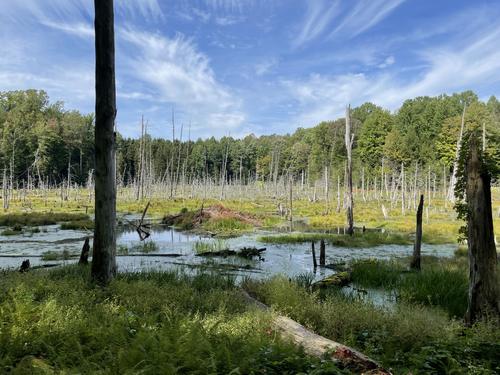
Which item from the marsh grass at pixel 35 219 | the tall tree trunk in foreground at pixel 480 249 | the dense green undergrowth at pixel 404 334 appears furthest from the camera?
the marsh grass at pixel 35 219

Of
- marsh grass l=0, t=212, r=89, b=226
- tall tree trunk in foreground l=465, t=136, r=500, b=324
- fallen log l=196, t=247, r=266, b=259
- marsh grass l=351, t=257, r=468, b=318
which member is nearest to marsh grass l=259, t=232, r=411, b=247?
fallen log l=196, t=247, r=266, b=259

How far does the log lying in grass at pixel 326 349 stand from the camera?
16.2 ft

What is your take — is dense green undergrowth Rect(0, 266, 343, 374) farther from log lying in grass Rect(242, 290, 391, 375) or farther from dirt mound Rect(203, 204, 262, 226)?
dirt mound Rect(203, 204, 262, 226)

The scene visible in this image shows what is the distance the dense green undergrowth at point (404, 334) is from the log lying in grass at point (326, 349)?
17.6 inches

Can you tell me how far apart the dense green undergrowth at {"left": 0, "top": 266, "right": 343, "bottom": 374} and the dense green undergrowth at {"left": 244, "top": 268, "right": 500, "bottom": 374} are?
1.39m

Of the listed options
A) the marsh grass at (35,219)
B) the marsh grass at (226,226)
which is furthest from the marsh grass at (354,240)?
the marsh grass at (35,219)

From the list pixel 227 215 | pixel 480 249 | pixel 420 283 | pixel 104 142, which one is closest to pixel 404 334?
pixel 480 249

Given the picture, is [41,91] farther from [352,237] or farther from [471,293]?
[471,293]

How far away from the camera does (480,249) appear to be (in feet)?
25.6

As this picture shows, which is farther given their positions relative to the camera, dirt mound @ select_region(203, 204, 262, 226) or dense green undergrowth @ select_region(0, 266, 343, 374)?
dirt mound @ select_region(203, 204, 262, 226)

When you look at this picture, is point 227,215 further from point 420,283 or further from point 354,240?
point 420,283

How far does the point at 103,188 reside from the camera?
31.2 ft

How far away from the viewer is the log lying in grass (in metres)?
4.93

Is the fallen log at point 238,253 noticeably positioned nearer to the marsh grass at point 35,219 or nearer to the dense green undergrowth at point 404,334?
the dense green undergrowth at point 404,334
